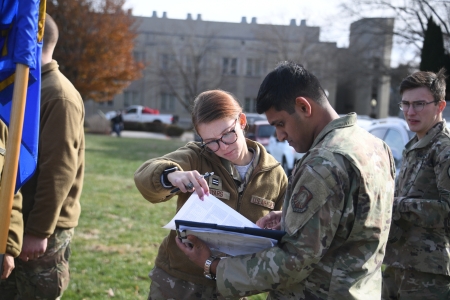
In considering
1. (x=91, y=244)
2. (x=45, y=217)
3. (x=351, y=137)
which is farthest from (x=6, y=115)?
(x=91, y=244)

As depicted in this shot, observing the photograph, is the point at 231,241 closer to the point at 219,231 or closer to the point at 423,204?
the point at 219,231

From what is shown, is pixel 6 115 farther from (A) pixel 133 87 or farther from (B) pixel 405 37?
(A) pixel 133 87

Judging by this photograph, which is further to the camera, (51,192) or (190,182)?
(51,192)

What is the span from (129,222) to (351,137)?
7203 millimetres

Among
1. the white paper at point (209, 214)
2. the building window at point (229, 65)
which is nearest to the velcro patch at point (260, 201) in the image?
the white paper at point (209, 214)

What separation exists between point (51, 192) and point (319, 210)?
2.02m

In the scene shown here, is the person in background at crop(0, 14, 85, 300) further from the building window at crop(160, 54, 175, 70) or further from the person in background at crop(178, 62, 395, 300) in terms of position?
the building window at crop(160, 54, 175, 70)

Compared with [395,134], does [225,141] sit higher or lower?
higher

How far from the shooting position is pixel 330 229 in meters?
2.22

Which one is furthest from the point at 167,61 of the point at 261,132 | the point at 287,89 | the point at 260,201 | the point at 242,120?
the point at 287,89

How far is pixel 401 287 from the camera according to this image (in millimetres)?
4094

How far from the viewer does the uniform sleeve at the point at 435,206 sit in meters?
3.72

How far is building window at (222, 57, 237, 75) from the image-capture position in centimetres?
5391

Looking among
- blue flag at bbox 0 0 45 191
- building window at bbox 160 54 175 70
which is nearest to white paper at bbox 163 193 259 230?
blue flag at bbox 0 0 45 191
